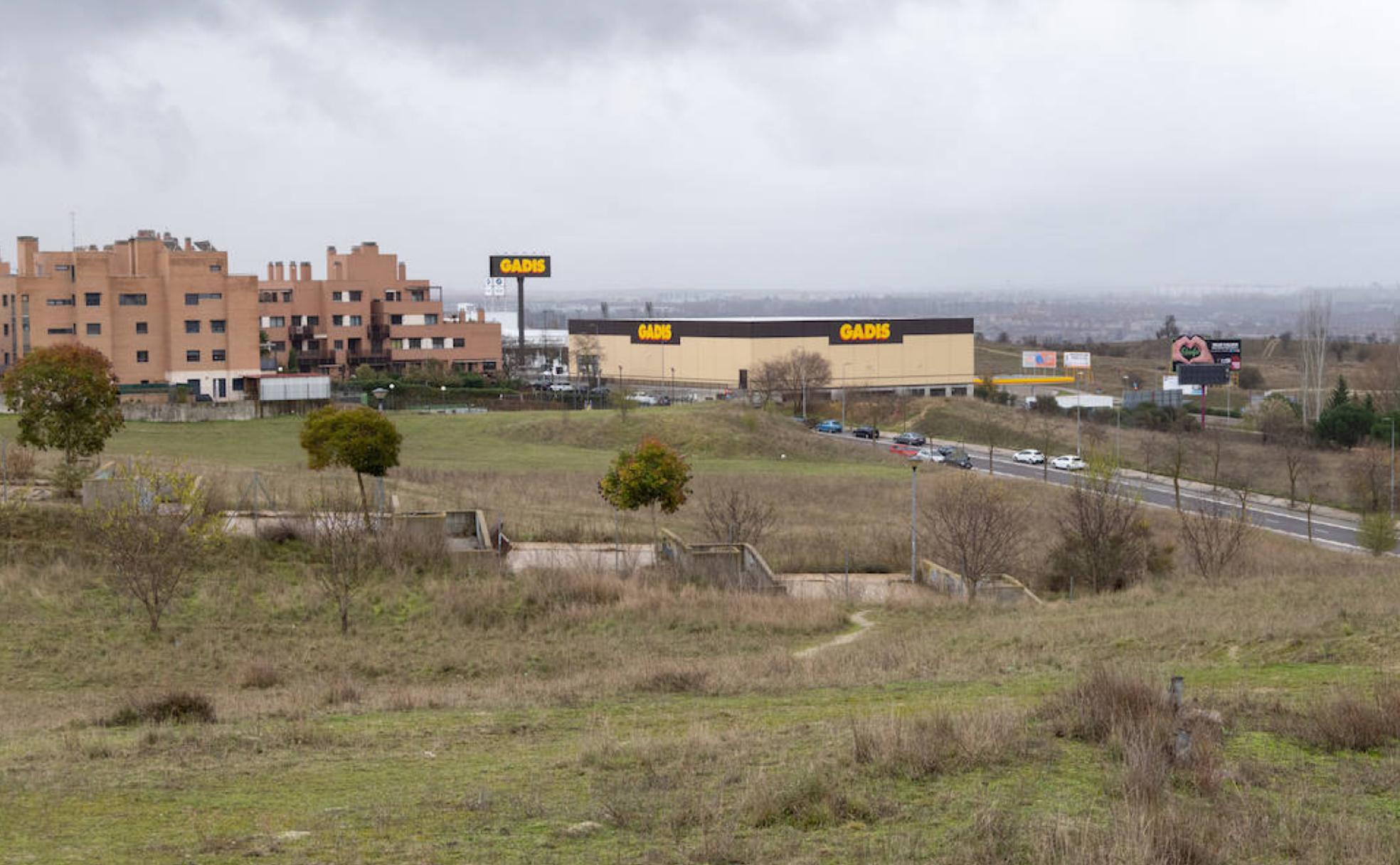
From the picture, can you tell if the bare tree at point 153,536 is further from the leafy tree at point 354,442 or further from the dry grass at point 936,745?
the dry grass at point 936,745

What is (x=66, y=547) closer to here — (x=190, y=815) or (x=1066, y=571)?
(x=190, y=815)

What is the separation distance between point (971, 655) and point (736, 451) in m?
51.5

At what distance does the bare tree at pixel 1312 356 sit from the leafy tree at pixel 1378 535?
4127cm

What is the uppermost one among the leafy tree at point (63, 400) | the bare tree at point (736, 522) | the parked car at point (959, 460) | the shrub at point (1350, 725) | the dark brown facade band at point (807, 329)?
the dark brown facade band at point (807, 329)

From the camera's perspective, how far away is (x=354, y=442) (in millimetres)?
38000

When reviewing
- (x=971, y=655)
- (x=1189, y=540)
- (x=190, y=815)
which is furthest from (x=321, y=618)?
(x=1189, y=540)

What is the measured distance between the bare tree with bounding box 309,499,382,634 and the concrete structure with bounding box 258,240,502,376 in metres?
76.2

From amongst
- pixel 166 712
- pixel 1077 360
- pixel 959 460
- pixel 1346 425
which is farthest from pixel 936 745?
pixel 1077 360

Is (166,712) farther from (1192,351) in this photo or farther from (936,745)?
(1192,351)

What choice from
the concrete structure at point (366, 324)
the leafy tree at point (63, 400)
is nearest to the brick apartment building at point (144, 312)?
the concrete structure at point (366, 324)

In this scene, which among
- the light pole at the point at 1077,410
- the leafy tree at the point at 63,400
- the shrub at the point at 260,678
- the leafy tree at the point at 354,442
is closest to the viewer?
the shrub at the point at 260,678

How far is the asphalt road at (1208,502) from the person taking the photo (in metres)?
53.2

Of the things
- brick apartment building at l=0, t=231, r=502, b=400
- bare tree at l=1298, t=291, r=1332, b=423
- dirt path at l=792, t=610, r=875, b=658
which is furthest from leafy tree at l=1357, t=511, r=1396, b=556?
brick apartment building at l=0, t=231, r=502, b=400

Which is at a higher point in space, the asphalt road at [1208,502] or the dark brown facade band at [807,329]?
the dark brown facade band at [807,329]
